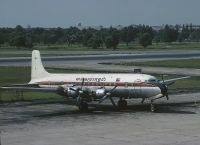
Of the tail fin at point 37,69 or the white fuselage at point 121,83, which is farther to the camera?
the tail fin at point 37,69

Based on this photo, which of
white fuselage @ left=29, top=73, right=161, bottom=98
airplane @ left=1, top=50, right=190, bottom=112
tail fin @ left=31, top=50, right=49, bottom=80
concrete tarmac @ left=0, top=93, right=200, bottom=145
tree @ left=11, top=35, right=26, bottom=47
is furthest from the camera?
tree @ left=11, top=35, right=26, bottom=47

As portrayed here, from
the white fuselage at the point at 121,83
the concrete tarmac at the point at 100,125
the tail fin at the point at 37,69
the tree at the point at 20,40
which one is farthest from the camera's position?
the tree at the point at 20,40

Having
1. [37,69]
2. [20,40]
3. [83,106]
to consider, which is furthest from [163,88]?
[20,40]

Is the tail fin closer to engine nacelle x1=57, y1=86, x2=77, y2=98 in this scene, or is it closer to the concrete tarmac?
the concrete tarmac

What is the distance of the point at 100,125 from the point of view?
103 feet

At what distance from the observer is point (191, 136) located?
27.2m

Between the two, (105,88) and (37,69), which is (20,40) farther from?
(105,88)

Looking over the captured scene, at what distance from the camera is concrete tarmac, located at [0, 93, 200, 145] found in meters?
26.1

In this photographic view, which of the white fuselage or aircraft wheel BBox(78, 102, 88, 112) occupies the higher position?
the white fuselage

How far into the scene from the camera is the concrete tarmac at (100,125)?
85.7ft

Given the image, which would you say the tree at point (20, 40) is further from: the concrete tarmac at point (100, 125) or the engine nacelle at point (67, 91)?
the engine nacelle at point (67, 91)

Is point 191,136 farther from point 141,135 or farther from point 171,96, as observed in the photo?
point 171,96

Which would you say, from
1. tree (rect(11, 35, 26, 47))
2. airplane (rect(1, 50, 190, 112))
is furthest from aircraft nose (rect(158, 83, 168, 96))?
tree (rect(11, 35, 26, 47))

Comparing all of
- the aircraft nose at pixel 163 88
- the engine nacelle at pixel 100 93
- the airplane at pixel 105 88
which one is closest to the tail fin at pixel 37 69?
the airplane at pixel 105 88
